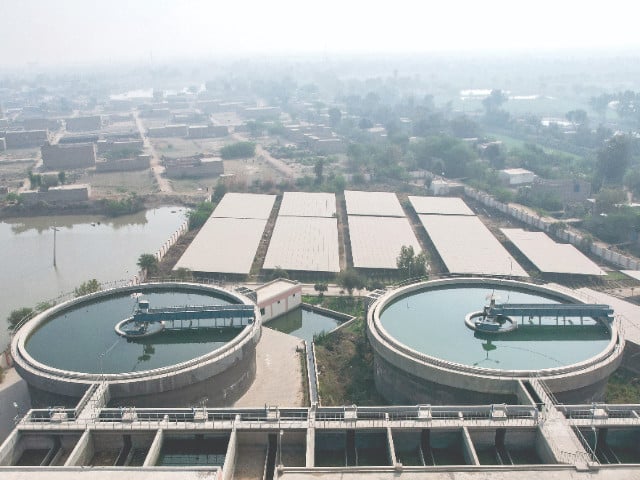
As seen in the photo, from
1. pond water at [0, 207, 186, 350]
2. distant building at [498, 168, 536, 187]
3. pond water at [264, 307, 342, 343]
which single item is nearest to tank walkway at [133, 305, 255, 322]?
pond water at [264, 307, 342, 343]

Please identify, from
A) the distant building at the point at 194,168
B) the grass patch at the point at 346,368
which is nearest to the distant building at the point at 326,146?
the distant building at the point at 194,168

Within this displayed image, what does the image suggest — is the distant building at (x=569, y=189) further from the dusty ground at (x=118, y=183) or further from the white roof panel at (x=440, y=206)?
the dusty ground at (x=118, y=183)

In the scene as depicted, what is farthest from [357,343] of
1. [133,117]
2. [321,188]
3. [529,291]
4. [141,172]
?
[133,117]

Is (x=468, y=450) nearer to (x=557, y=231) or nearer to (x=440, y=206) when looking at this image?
(x=557, y=231)

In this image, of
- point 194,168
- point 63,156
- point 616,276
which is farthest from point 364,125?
point 616,276

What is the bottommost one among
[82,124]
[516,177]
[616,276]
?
[616,276]

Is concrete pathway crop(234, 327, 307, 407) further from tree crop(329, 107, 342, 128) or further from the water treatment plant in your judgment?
tree crop(329, 107, 342, 128)

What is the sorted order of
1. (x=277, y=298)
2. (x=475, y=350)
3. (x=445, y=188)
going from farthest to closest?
(x=445, y=188)
(x=277, y=298)
(x=475, y=350)
